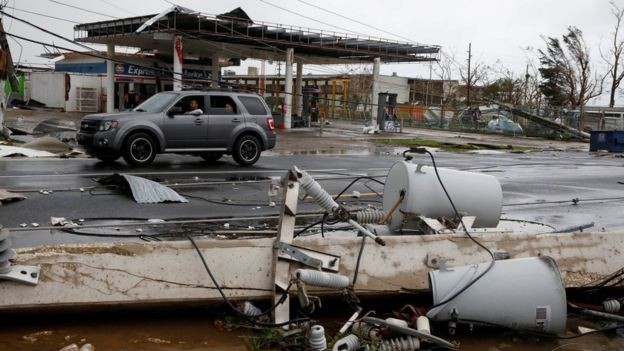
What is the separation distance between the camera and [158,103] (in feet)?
50.4

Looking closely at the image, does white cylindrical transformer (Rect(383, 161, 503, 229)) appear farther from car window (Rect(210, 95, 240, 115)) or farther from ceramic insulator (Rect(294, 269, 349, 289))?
car window (Rect(210, 95, 240, 115))

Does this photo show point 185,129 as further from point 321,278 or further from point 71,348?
point 71,348

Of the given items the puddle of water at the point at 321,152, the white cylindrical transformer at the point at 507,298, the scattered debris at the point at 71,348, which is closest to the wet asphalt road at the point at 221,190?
the puddle of water at the point at 321,152

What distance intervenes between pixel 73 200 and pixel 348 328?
6184mm

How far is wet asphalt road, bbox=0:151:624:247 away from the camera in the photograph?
8641 mm

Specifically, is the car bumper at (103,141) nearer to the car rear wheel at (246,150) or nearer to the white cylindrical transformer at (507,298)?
the car rear wheel at (246,150)

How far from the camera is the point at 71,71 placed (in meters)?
47.0

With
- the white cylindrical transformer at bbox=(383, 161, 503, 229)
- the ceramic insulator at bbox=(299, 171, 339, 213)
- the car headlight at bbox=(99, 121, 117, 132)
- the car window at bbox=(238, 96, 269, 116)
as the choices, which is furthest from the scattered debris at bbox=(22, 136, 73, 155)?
the ceramic insulator at bbox=(299, 171, 339, 213)

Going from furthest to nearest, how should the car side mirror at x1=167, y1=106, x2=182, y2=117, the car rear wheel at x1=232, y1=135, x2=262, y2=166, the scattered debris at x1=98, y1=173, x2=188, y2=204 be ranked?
the car rear wheel at x1=232, y1=135, x2=262, y2=166 < the car side mirror at x1=167, y1=106, x2=182, y2=117 < the scattered debris at x1=98, y1=173, x2=188, y2=204

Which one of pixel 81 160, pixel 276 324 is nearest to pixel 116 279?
pixel 276 324

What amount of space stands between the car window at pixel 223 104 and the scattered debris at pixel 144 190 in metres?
5.07

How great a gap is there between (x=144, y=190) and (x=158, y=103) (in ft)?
19.0

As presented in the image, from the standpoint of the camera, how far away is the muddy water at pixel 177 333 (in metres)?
4.40

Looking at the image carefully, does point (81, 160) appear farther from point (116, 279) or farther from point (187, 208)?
point (116, 279)
